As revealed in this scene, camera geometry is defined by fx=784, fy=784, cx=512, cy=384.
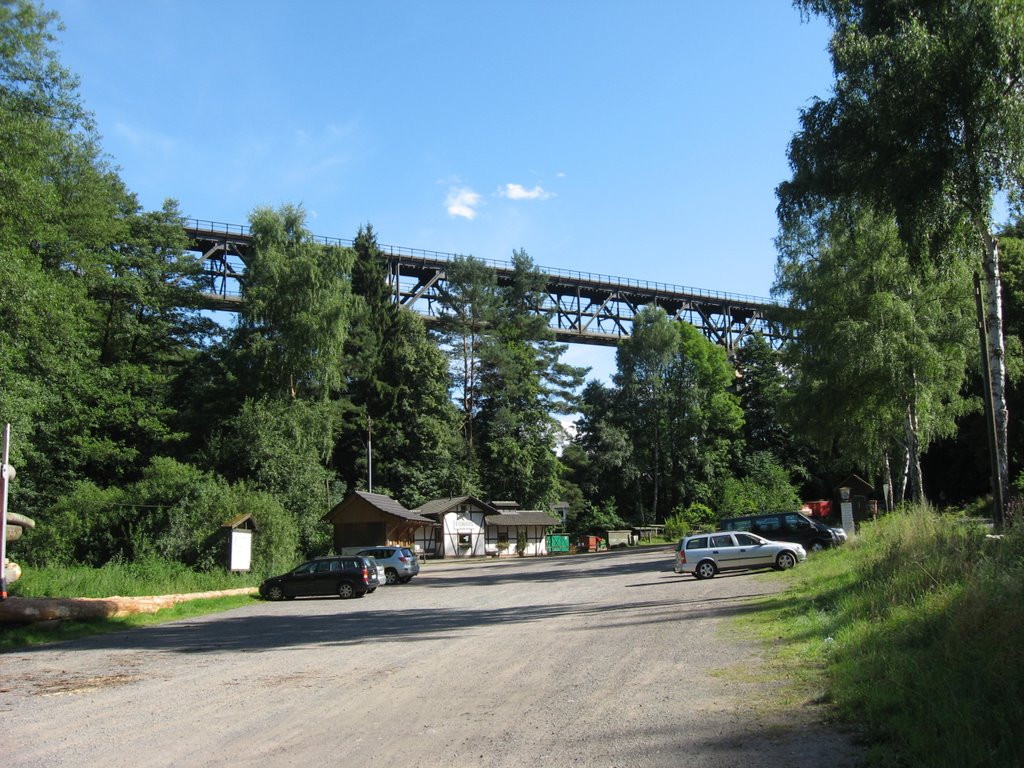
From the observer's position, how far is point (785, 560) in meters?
26.5

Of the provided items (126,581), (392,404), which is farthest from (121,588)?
(392,404)

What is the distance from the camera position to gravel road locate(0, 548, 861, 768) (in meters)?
6.89

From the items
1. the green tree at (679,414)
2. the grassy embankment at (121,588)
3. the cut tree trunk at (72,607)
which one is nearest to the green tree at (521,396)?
the green tree at (679,414)

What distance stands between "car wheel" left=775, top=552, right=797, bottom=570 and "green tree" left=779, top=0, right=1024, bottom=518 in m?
10.2

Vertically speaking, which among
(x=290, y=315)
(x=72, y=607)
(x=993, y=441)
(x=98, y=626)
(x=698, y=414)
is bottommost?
(x=98, y=626)

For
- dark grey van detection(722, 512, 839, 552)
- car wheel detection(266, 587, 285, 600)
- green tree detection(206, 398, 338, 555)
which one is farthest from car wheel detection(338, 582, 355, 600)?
dark grey van detection(722, 512, 839, 552)

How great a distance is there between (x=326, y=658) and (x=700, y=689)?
6583 mm

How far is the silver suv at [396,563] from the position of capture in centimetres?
3328

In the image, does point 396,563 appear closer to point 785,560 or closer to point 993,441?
point 785,560

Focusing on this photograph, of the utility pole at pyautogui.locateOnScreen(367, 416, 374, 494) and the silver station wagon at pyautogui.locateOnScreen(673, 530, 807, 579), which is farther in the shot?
the utility pole at pyautogui.locateOnScreen(367, 416, 374, 494)

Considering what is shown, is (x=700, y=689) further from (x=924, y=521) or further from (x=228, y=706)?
(x=924, y=521)

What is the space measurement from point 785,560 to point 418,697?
2011 cm

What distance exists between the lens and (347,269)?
4859 cm

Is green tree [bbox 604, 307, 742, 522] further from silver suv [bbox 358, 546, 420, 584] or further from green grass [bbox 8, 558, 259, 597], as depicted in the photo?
green grass [bbox 8, 558, 259, 597]
